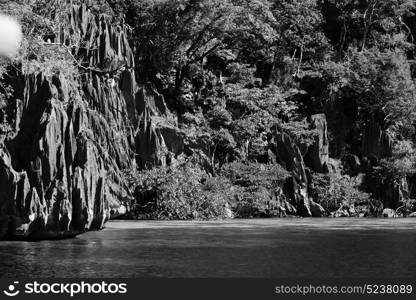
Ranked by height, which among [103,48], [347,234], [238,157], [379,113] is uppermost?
[103,48]

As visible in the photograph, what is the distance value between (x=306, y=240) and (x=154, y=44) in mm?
28275

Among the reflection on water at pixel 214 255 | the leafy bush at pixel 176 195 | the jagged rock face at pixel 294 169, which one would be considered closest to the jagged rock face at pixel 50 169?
the reflection on water at pixel 214 255

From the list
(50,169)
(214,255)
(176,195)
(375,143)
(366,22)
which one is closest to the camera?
(214,255)

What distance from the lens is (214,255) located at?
21.8m

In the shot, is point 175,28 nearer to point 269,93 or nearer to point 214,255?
point 269,93

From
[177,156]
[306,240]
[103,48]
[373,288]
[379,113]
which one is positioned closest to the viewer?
[373,288]

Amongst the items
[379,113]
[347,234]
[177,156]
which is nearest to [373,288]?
[347,234]

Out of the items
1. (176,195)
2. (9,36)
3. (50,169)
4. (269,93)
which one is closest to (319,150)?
(269,93)

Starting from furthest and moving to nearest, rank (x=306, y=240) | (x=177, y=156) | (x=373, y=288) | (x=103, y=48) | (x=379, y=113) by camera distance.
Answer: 1. (x=379, y=113)
2. (x=177, y=156)
3. (x=103, y=48)
4. (x=306, y=240)
5. (x=373, y=288)

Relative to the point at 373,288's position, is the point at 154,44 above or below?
above

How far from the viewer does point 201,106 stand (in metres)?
55.2

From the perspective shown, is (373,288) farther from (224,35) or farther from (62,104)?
(224,35)

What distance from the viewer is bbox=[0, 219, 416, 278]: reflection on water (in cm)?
1759

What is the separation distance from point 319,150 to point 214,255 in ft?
123
